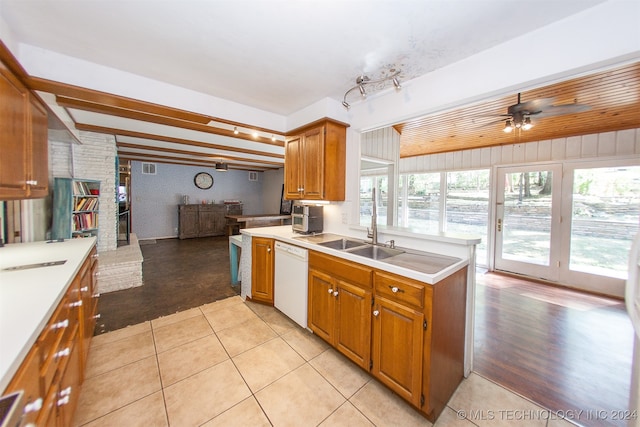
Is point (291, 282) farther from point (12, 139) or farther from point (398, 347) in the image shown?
point (12, 139)

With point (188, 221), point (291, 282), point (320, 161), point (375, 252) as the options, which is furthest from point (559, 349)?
point (188, 221)

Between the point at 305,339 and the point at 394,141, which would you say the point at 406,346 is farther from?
the point at 394,141

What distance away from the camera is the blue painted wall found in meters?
6.96

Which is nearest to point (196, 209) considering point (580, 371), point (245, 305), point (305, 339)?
point (245, 305)

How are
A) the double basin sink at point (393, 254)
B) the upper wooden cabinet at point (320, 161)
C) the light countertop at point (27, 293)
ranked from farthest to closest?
the upper wooden cabinet at point (320, 161), the double basin sink at point (393, 254), the light countertop at point (27, 293)

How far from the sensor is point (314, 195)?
110 inches

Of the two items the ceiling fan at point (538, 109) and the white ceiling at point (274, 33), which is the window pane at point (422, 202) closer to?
the ceiling fan at point (538, 109)

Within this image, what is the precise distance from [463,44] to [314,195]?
6.08 ft

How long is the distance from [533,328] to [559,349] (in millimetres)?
373

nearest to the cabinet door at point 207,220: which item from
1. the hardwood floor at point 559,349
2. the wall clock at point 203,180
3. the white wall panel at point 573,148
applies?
the wall clock at point 203,180

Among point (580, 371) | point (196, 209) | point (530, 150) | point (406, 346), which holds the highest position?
point (530, 150)

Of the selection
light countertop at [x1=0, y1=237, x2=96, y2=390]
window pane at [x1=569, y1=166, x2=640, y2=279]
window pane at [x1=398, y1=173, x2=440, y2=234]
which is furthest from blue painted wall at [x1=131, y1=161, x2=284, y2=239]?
window pane at [x1=569, y1=166, x2=640, y2=279]

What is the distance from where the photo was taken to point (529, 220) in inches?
170

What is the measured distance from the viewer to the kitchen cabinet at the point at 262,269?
2.87 metres
